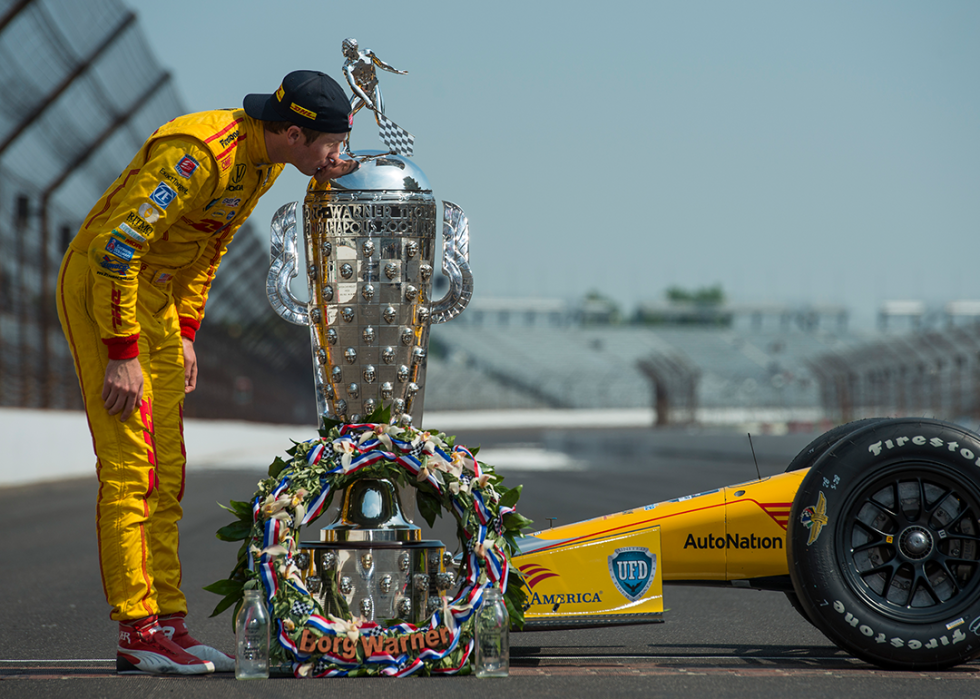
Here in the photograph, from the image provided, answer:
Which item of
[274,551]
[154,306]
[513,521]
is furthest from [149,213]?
[513,521]

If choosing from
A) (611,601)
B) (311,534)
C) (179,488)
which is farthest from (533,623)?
(311,534)

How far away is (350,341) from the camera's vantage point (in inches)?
158

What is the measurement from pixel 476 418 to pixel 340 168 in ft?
144

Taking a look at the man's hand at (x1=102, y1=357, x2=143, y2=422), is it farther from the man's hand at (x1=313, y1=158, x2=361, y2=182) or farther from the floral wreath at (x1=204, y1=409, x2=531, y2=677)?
the man's hand at (x1=313, y1=158, x2=361, y2=182)

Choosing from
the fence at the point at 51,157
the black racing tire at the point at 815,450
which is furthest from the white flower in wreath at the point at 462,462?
the fence at the point at 51,157

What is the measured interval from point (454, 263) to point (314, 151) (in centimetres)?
94

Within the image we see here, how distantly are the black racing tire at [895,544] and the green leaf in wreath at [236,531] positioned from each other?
167cm

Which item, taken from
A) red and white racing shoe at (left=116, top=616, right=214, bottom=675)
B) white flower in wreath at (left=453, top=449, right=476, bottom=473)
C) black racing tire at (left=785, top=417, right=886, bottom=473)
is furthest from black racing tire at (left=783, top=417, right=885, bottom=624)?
red and white racing shoe at (left=116, top=616, right=214, bottom=675)

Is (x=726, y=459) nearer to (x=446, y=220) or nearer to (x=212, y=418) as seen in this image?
(x=212, y=418)

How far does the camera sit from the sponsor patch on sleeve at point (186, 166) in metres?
3.32

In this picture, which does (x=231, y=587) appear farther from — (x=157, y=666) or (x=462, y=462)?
(x=462, y=462)

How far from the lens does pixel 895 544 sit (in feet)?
11.3

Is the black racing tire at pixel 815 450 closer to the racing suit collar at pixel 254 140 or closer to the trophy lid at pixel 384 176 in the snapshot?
the trophy lid at pixel 384 176

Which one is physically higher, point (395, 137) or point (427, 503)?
point (395, 137)
